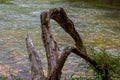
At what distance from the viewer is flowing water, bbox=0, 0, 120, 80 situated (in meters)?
5.57

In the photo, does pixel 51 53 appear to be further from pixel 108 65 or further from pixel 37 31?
pixel 37 31

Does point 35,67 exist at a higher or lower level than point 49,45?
lower

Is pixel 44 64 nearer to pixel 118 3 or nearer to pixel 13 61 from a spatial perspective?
pixel 13 61

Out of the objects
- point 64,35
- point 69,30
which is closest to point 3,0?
point 64,35

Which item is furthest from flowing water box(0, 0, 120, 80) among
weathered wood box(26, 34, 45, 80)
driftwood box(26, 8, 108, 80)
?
weathered wood box(26, 34, 45, 80)

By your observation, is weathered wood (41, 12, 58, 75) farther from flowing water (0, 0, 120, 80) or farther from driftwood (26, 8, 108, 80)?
flowing water (0, 0, 120, 80)

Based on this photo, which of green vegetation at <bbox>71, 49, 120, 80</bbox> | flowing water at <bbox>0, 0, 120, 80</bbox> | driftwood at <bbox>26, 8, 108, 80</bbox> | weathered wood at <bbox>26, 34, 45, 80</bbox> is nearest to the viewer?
driftwood at <bbox>26, 8, 108, 80</bbox>

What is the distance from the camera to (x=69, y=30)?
450 cm

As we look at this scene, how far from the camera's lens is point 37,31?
795 cm

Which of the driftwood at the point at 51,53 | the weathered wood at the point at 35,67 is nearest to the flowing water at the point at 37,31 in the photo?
the driftwood at the point at 51,53

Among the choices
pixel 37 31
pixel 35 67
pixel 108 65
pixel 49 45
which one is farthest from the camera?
pixel 37 31

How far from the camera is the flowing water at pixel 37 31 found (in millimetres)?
5570

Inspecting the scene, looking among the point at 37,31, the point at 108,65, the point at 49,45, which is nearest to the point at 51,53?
the point at 49,45

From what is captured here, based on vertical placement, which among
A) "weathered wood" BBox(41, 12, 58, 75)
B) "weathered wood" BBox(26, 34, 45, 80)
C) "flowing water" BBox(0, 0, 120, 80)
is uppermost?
"weathered wood" BBox(41, 12, 58, 75)
